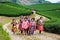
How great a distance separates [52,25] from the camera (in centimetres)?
2411

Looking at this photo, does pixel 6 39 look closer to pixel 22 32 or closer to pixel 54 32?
pixel 22 32

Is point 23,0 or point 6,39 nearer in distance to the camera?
point 6,39

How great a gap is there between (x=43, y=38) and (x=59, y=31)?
3265 mm

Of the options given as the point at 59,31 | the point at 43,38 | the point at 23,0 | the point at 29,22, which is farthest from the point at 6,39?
the point at 23,0

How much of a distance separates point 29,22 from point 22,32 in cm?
127

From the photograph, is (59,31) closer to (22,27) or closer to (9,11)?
(22,27)

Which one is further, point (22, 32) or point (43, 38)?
point (22, 32)

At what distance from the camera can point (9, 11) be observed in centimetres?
4247

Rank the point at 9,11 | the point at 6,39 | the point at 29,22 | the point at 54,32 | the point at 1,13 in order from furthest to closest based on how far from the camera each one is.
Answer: the point at 9,11
the point at 1,13
the point at 54,32
the point at 29,22
the point at 6,39

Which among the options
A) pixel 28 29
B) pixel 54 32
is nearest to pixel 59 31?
pixel 54 32

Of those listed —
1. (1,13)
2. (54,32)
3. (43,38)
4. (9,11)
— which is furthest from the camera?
(9,11)

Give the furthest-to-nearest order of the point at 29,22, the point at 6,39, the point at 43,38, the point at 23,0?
1. the point at 23,0
2. the point at 29,22
3. the point at 43,38
4. the point at 6,39

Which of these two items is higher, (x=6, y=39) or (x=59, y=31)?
(x=6, y=39)

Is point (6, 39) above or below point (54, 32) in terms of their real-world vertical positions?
above
